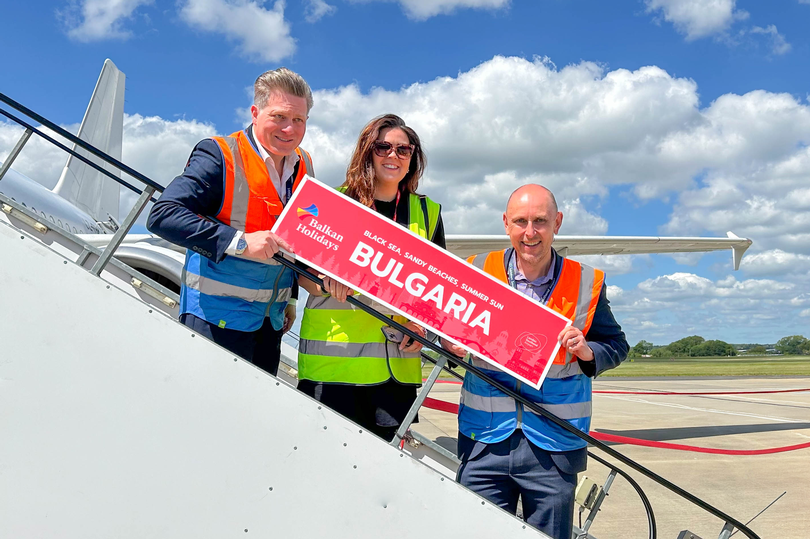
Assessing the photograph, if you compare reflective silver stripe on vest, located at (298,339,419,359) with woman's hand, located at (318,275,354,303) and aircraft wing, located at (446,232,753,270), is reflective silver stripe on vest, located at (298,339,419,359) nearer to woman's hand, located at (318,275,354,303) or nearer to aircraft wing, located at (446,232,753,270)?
A: woman's hand, located at (318,275,354,303)

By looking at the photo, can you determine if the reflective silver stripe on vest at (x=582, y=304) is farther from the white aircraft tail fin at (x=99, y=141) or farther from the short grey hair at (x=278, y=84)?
the white aircraft tail fin at (x=99, y=141)

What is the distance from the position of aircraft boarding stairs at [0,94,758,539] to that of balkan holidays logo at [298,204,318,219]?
0.56 m

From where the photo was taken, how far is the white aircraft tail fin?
1470 cm

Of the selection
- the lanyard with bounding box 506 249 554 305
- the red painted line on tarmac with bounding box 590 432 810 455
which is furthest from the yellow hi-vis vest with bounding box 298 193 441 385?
the red painted line on tarmac with bounding box 590 432 810 455

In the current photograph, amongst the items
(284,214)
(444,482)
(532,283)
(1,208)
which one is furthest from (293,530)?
(1,208)

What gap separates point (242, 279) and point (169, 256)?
3709 millimetres

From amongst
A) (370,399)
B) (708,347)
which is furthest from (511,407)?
(708,347)

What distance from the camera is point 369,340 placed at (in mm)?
2600

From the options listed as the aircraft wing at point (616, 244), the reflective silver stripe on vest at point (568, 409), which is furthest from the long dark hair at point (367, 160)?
the aircraft wing at point (616, 244)

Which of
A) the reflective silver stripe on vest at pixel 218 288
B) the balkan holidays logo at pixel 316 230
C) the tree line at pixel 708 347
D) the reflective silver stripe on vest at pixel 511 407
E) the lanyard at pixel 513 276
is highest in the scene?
the tree line at pixel 708 347

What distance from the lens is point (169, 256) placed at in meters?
5.76

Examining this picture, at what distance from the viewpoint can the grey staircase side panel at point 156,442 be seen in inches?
76.2

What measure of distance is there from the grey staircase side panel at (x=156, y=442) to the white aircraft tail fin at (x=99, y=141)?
46.5ft

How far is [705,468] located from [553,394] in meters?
6.44
